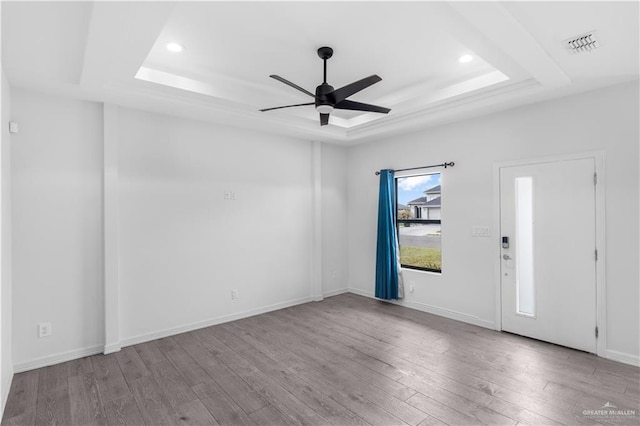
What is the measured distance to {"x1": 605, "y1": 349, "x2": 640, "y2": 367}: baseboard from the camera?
3.08 metres

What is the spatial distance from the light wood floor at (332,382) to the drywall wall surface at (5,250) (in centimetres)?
19

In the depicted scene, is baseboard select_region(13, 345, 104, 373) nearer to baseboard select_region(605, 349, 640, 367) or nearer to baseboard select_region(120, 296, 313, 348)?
baseboard select_region(120, 296, 313, 348)

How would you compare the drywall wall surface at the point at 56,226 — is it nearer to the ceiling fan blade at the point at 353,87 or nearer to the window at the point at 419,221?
the ceiling fan blade at the point at 353,87

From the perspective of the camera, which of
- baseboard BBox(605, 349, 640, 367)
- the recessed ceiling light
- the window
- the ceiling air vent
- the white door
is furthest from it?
Answer: the window

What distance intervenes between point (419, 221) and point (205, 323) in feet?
11.0

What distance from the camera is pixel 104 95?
10.8 ft

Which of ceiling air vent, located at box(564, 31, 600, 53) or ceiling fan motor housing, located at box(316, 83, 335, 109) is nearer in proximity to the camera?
ceiling air vent, located at box(564, 31, 600, 53)

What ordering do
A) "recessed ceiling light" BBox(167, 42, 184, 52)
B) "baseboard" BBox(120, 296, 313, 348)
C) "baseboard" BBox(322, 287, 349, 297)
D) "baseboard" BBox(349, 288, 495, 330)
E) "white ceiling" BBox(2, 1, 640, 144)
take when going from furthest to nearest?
"baseboard" BBox(322, 287, 349, 297) → "baseboard" BBox(349, 288, 495, 330) → "baseboard" BBox(120, 296, 313, 348) → "recessed ceiling light" BBox(167, 42, 184, 52) → "white ceiling" BBox(2, 1, 640, 144)

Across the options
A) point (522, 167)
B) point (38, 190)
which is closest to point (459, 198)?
point (522, 167)

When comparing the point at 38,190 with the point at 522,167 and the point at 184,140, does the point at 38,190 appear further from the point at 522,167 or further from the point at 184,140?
the point at 522,167

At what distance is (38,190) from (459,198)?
476cm

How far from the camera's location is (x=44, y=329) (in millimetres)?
3215

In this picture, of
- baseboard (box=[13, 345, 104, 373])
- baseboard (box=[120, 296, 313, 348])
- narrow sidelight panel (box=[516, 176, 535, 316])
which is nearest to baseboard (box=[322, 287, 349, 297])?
baseboard (box=[120, 296, 313, 348])

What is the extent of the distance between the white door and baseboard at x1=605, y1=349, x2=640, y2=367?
149mm
